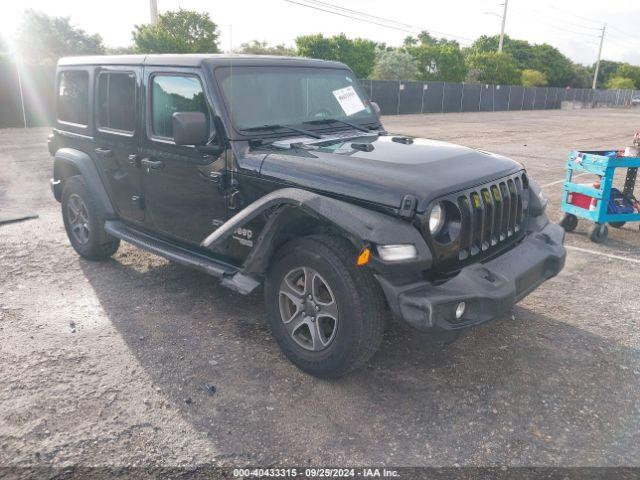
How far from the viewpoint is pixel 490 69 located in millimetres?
54312

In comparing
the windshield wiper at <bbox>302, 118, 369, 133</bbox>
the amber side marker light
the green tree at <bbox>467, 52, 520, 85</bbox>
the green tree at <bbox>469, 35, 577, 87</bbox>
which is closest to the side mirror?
the windshield wiper at <bbox>302, 118, 369, 133</bbox>

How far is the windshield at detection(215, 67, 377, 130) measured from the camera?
3877mm

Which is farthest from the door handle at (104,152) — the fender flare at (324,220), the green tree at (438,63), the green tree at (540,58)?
the green tree at (540,58)

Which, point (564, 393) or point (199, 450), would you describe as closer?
point (199, 450)

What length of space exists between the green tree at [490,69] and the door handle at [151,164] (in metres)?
55.3

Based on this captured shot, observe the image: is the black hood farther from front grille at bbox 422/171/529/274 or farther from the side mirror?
the side mirror

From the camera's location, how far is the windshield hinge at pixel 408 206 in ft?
9.61

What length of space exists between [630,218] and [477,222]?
4.20 m

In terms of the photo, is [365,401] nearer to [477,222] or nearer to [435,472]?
[435,472]

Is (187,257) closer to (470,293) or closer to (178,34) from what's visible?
(470,293)

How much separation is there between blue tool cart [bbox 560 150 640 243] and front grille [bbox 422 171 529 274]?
304 cm

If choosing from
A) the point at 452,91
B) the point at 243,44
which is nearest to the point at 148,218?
the point at 452,91

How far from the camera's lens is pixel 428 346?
383 cm

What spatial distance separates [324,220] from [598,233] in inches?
184
